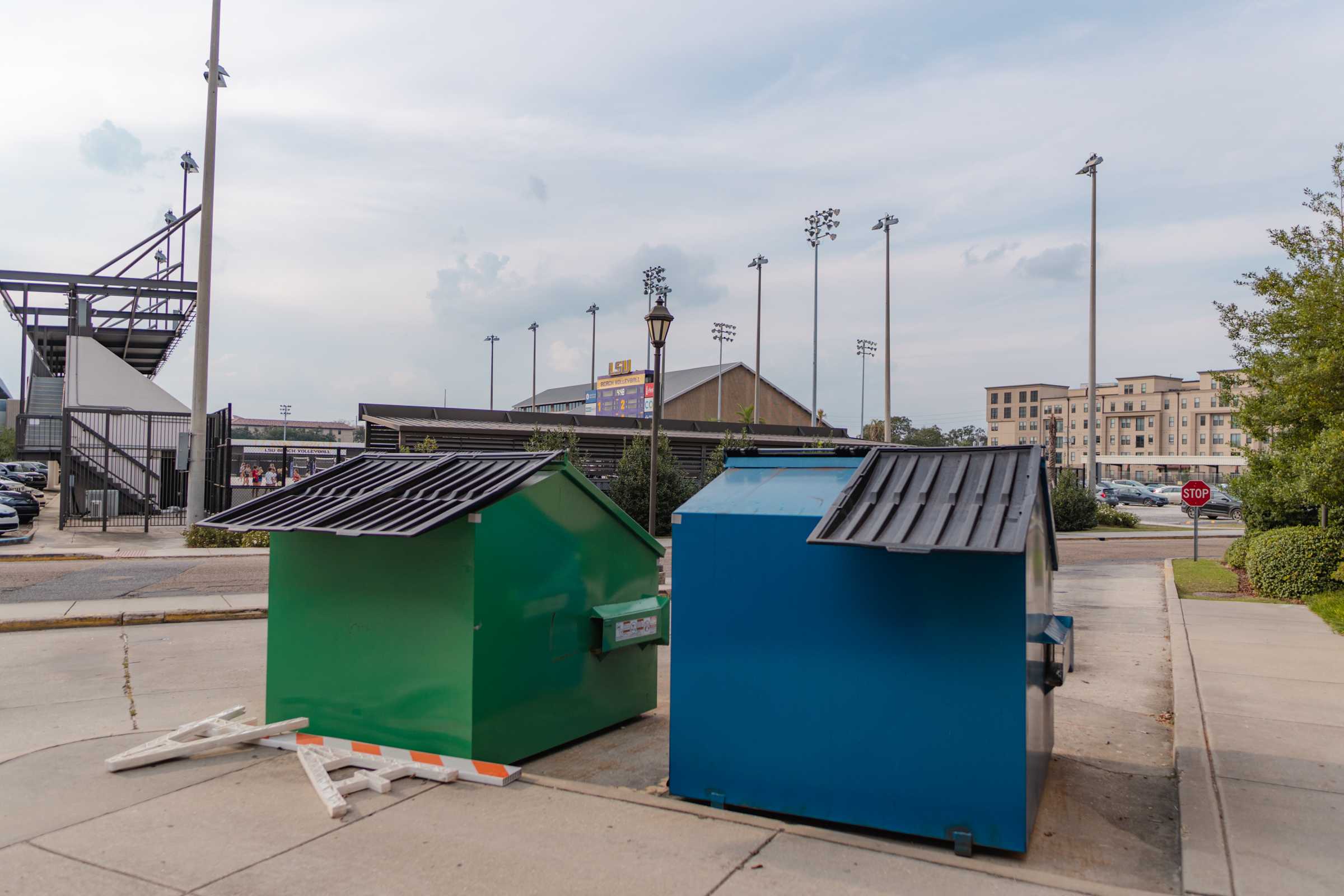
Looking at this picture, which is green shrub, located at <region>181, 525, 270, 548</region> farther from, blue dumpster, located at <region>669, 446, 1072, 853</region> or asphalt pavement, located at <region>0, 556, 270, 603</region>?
blue dumpster, located at <region>669, 446, 1072, 853</region>

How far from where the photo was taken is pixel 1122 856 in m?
4.27

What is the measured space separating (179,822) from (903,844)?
→ 140 inches

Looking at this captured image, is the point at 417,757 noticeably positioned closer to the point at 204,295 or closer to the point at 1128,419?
the point at 204,295

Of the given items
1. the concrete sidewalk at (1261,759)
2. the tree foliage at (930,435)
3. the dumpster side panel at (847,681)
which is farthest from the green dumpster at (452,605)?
the tree foliage at (930,435)

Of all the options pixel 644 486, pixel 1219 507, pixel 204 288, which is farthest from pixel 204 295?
pixel 1219 507

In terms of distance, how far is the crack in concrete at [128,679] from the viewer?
257 inches

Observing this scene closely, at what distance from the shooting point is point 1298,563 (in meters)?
13.4

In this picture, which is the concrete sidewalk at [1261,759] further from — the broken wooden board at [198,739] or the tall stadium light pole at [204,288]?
the tall stadium light pole at [204,288]

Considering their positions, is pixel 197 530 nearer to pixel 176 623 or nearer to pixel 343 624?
pixel 176 623

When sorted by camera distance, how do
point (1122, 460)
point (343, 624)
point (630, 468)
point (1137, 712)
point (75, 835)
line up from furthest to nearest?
point (1122, 460) < point (630, 468) < point (1137, 712) < point (343, 624) < point (75, 835)

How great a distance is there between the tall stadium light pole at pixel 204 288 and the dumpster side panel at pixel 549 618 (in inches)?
730

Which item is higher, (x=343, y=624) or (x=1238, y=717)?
(x=343, y=624)

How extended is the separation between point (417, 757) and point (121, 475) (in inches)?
1032

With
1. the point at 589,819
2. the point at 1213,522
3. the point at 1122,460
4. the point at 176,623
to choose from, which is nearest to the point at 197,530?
the point at 176,623
